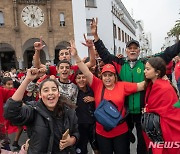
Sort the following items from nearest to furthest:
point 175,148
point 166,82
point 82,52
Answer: point 175,148 < point 166,82 < point 82,52

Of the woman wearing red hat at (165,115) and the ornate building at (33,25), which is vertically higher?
the ornate building at (33,25)

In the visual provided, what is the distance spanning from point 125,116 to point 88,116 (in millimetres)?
834

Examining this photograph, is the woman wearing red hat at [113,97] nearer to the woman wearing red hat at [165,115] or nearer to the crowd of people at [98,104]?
the crowd of people at [98,104]

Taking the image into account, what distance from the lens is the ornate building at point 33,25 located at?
25.1 m

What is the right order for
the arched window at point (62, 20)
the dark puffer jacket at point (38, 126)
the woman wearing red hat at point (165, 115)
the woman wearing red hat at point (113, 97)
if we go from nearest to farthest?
the dark puffer jacket at point (38, 126) < the woman wearing red hat at point (165, 115) < the woman wearing red hat at point (113, 97) < the arched window at point (62, 20)

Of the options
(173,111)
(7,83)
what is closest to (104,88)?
(173,111)

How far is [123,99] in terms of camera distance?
381 centimetres

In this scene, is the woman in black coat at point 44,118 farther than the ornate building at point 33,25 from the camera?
No

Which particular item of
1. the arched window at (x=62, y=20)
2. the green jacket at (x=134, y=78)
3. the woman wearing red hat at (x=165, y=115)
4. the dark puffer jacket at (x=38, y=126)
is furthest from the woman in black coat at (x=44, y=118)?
the arched window at (x=62, y=20)

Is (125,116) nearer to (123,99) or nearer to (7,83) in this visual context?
(123,99)

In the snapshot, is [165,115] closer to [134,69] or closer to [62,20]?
[134,69]

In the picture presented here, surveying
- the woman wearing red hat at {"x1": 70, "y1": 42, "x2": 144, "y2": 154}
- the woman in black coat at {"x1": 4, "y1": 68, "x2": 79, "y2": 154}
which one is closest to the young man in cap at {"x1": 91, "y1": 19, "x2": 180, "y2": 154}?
the woman wearing red hat at {"x1": 70, "y1": 42, "x2": 144, "y2": 154}

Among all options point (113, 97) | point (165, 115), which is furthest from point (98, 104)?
point (165, 115)

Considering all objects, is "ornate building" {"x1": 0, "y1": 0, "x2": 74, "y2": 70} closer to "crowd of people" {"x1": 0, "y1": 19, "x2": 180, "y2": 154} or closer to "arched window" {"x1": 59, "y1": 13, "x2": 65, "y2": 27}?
"arched window" {"x1": 59, "y1": 13, "x2": 65, "y2": 27}
